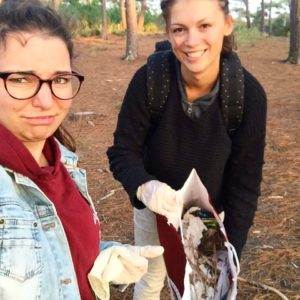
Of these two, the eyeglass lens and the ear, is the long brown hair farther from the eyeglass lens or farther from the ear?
the eyeglass lens

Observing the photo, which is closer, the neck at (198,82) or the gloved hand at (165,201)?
the gloved hand at (165,201)

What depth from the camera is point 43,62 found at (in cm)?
132

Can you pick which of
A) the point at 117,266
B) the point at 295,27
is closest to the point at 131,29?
the point at 295,27

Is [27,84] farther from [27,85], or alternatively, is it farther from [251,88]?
[251,88]

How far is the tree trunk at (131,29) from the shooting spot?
1265 centimetres

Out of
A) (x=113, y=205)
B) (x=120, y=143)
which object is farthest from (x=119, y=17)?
(x=120, y=143)

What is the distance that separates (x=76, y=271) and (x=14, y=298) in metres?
0.28

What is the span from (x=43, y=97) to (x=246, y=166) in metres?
1.07

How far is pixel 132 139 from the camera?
2.08 metres

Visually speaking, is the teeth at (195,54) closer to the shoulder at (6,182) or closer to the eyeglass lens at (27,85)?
the eyeglass lens at (27,85)

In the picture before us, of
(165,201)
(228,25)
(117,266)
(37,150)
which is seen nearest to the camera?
(37,150)

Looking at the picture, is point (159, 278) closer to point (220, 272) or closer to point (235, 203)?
point (235, 203)

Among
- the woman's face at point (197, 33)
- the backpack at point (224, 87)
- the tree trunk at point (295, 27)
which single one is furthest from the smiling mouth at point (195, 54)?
the tree trunk at point (295, 27)

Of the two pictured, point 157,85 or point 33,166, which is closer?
point 33,166
